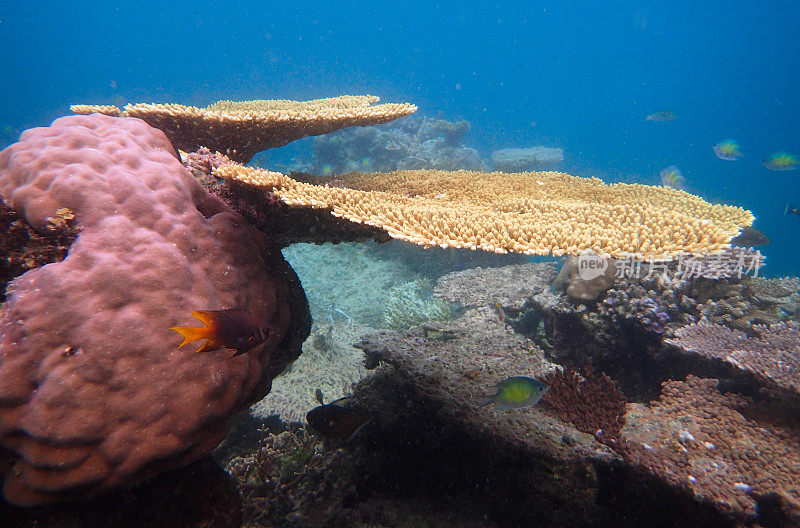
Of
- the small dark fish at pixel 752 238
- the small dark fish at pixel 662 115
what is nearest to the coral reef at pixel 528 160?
the small dark fish at pixel 662 115

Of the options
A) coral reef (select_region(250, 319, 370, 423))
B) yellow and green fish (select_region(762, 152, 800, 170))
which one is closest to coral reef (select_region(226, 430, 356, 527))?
coral reef (select_region(250, 319, 370, 423))

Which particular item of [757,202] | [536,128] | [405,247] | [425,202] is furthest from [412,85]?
[425,202]

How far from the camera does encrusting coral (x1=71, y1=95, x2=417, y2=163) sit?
12.2 feet

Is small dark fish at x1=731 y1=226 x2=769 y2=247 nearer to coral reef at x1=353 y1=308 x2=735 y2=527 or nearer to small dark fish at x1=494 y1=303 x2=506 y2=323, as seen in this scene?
small dark fish at x1=494 y1=303 x2=506 y2=323

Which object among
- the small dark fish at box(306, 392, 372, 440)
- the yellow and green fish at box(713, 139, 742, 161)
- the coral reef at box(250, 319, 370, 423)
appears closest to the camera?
the small dark fish at box(306, 392, 372, 440)

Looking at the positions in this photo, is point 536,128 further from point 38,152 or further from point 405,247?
point 38,152

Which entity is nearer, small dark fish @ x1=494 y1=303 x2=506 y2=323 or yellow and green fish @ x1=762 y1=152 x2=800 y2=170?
small dark fish @ x1=494 y1=303 x2=506 y2=323

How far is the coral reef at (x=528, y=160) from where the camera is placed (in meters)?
21.8

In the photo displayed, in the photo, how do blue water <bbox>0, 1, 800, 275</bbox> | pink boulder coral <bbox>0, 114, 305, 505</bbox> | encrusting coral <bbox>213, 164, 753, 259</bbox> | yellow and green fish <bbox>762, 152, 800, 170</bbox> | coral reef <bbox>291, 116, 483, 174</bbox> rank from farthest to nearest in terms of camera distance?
blue water <bbox>0, 1, 800, 275</bbox>, coral reef <bbox>291, 116, 483, 174</bbox>, yellow and green fish <bbox>762, 152, 800, 170</bbox>, encrusting coral <bbox>213, 164, 753, 259</bbox>, pink boulder coral <bbox>0, 114, 305, 505</bbox>

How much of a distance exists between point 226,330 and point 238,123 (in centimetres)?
277

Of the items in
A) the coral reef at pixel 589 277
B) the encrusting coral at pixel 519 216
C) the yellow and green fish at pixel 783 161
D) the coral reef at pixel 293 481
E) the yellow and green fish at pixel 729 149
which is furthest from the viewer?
the yellow and green fish at pixel 729 149

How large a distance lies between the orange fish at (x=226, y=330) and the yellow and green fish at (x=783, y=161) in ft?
54.3

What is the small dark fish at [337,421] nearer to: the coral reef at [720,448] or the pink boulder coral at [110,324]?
the pink boulder coral at [110,324]

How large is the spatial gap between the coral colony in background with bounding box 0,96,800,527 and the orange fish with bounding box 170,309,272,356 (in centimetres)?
1
